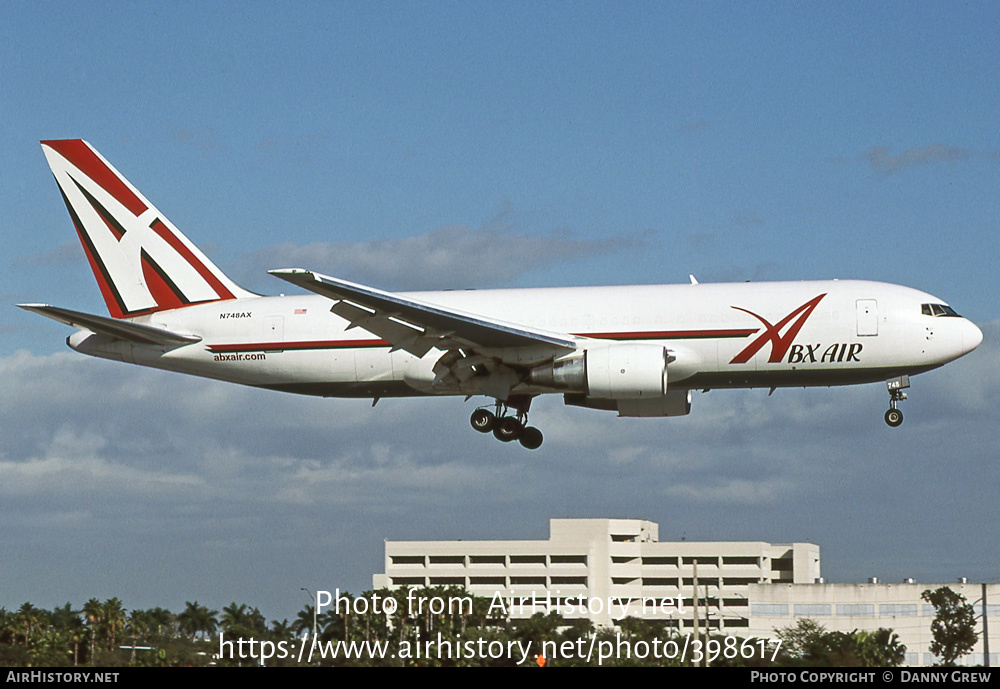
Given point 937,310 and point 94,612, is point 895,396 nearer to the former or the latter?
point 937,310

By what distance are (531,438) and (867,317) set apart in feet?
40.2

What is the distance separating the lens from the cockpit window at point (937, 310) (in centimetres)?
3769


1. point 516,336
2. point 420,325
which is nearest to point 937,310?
point 516,336

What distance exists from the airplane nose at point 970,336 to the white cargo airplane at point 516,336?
0.15 ft

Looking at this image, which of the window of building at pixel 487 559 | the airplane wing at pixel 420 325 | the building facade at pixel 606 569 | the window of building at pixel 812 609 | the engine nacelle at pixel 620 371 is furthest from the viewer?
the window of building at pixel 487 559

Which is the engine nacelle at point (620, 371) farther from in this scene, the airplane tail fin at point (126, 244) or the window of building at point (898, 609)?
the window of building at point (898, 609)

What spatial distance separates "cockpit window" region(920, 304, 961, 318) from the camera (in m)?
37.7

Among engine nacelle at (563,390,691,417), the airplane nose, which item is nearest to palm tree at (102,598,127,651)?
engine nacelle at (563,390,691,417)

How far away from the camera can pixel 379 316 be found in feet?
123

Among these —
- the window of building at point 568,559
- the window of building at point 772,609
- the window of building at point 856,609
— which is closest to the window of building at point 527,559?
the window of building at point 568,559

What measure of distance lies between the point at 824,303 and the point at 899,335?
2.45m

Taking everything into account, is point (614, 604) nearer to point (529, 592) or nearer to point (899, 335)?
point (529, 592)
